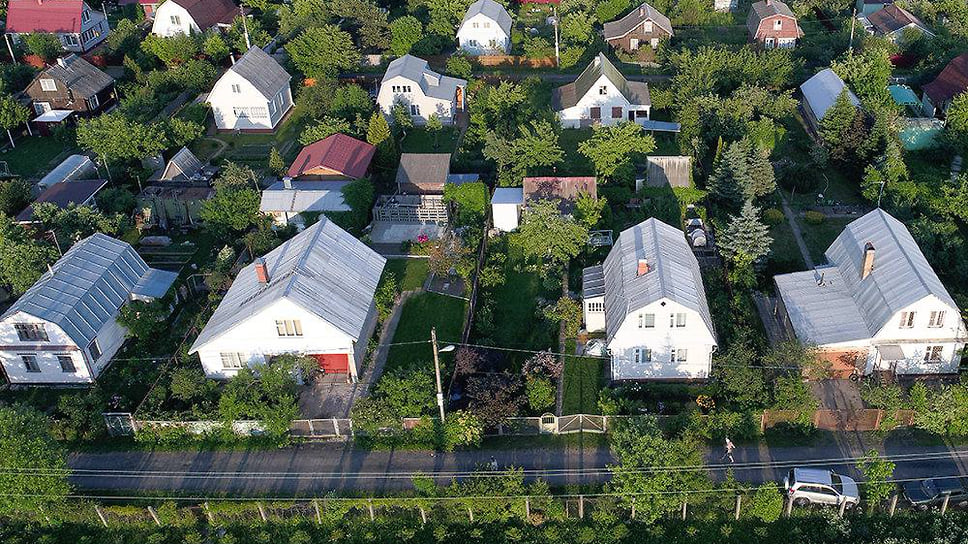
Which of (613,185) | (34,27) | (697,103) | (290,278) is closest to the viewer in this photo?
(290,278)

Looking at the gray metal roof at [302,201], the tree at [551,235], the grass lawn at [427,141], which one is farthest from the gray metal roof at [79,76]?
the tree at [551,235]

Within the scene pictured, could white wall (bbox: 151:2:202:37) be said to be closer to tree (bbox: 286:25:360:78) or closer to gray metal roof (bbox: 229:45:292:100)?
tree (bbox: 286:25:360:78)

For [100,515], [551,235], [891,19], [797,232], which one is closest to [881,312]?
[797,232]

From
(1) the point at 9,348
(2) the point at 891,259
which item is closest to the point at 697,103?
(2) the point at 891,259

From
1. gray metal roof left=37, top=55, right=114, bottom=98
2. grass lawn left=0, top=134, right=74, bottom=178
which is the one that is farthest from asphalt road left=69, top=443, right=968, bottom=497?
gray metal roof left=37, top=55, right=114, bottom=98

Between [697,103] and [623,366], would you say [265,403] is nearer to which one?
[623,366]

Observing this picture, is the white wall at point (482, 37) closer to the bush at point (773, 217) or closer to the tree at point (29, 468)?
the bush at point (773, 217)

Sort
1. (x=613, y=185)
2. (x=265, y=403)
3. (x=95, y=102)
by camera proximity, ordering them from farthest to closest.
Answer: (x=95, y=102), (x=613, y=185), (x=265, y=403)

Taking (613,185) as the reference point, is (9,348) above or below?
below
